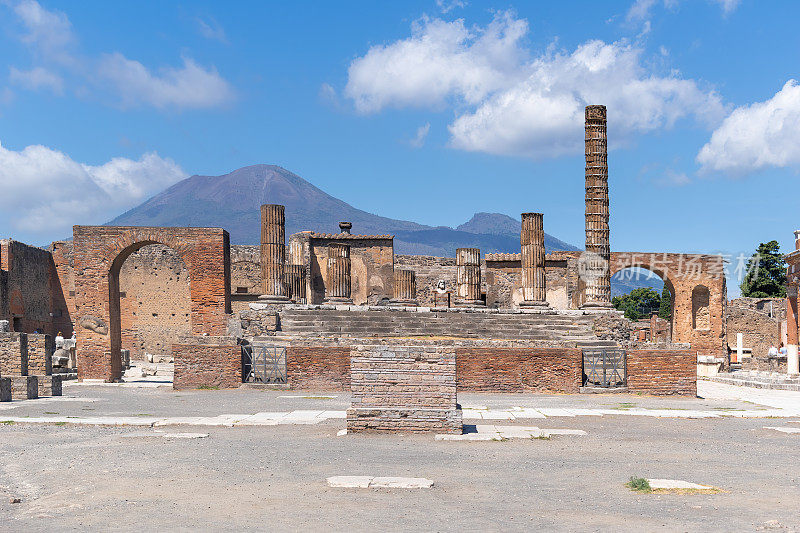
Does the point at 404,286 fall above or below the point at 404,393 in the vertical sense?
above

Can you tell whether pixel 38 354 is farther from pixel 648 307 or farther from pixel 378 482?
pixel 648 307

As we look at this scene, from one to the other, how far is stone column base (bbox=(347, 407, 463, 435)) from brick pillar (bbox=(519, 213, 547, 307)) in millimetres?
17061

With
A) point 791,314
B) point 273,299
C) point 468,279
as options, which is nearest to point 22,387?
point 273,299

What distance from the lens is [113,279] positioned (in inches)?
827

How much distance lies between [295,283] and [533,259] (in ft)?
25.8

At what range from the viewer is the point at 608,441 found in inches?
368

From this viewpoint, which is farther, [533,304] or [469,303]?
[469,303]

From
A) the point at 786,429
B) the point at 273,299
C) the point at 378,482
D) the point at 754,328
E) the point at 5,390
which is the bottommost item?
the point at 754,328

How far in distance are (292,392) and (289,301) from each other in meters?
7.51

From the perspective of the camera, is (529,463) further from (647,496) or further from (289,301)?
(289,301)

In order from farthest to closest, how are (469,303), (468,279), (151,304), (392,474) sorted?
(151,304) < (468,279) < (469,303) < (392,474)

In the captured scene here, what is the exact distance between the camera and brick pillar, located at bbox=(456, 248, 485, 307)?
26.5 m

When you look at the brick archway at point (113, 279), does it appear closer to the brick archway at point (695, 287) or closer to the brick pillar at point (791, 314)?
the brick pillar at point (791, 314)

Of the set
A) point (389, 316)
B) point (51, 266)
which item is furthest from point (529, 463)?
point (51, 266)
